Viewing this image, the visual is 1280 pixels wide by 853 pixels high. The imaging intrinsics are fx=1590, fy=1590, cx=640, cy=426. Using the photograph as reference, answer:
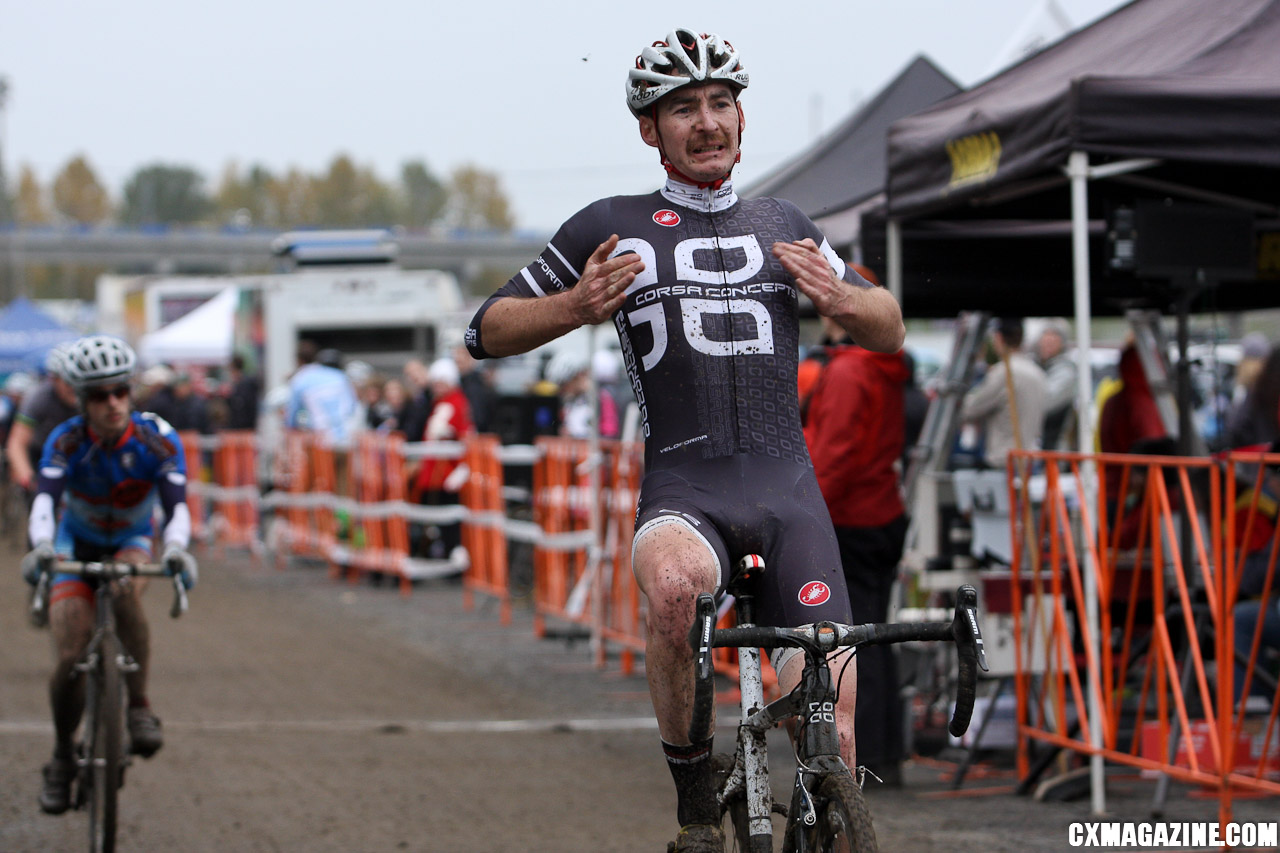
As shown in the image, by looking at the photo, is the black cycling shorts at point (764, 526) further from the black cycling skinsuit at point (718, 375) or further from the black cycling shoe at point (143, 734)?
the black cycling shoe at point (143, 734)

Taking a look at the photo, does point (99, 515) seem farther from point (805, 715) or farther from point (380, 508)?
point (380, 508)

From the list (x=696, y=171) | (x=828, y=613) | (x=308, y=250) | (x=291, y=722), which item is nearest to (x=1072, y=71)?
(x=696, y=171)

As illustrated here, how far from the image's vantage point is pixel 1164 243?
6.98 m

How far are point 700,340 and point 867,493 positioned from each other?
11.6 ft

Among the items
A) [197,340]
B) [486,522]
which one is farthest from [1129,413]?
[197,340]

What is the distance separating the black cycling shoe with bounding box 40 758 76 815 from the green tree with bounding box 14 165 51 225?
120 metres

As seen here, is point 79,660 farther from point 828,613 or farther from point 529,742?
point 828,613

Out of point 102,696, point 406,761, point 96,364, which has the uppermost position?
point 96,364

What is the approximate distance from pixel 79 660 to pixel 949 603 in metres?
4.59

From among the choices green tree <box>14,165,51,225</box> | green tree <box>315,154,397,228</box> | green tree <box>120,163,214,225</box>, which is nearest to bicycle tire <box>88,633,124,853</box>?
green tree <box>315,154,397,228</box>

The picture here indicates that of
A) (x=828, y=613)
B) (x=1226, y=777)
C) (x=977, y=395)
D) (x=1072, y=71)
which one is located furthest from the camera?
(x=977, y=395)

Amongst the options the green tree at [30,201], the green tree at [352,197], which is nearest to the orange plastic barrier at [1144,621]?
the green tree at [352,197]

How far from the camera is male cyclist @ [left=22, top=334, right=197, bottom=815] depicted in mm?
6375

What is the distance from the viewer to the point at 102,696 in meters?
6.12
